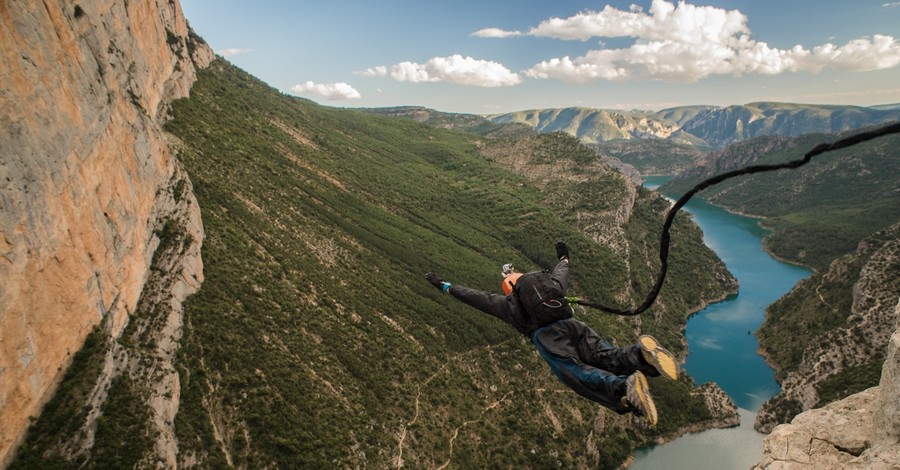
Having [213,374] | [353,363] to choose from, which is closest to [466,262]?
[353,363]

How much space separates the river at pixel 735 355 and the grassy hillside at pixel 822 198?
6.75 m

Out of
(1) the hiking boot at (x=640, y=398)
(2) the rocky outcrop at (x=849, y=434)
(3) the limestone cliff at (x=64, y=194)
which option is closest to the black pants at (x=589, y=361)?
(1) the hiking boot at (x=640, y=398)

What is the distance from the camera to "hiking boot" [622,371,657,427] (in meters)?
5.11

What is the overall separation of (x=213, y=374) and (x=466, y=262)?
38.0m

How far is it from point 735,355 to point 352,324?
196 ft

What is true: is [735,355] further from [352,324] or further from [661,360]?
[661,360]

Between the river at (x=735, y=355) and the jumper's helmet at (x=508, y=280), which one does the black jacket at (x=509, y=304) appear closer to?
the jumper's helmet at (x=508, y=280)

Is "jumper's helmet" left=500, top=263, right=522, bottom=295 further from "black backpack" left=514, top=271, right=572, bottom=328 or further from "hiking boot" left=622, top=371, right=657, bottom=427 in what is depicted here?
"hiking boot" left=622, top=371, right=657, bottom=427

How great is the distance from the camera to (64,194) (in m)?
16.7

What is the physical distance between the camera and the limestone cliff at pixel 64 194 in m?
14.0

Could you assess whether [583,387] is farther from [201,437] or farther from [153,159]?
[153,159]

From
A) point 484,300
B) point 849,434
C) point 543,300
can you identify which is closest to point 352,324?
point 484,300

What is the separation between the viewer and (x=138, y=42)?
34.7m

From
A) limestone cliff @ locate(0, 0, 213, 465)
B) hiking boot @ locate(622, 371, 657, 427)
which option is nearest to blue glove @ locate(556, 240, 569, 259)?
hiking boot @ locate(622, 371, 657, 427)
